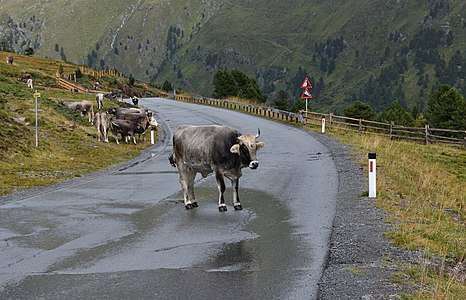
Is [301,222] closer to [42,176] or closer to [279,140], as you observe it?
[42,176]

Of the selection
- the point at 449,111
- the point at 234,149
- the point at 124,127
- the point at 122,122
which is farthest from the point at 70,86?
the point at 449,111

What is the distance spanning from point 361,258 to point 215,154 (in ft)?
16.5

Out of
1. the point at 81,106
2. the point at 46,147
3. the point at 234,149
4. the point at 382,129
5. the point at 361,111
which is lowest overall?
the point at 361,111

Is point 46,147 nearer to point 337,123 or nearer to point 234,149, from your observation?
point 234,149

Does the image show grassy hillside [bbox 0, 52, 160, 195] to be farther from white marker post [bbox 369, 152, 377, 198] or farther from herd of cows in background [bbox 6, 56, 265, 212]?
white marker post [bbox 369, 152, 377, 198]

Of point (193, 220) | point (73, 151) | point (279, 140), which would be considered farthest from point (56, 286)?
point (279, 140)

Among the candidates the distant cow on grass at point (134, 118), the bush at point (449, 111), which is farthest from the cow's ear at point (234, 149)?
the bush at point (449, 111)

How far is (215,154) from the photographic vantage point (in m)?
13.9

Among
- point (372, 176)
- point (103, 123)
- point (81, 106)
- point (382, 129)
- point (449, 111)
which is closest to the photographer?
point (372, 176)

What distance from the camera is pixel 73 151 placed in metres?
28.4

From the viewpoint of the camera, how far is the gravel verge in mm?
8000

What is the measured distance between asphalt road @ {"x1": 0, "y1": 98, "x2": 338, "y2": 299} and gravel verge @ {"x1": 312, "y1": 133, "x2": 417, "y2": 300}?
0.25 meters

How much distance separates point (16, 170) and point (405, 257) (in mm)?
16419

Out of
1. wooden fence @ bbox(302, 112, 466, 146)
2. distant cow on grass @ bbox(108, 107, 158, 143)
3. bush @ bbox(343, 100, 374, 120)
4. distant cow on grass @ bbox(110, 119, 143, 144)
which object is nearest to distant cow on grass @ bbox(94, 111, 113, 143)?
distant cow on grass @ bbox(110, 119, 143, 144)
